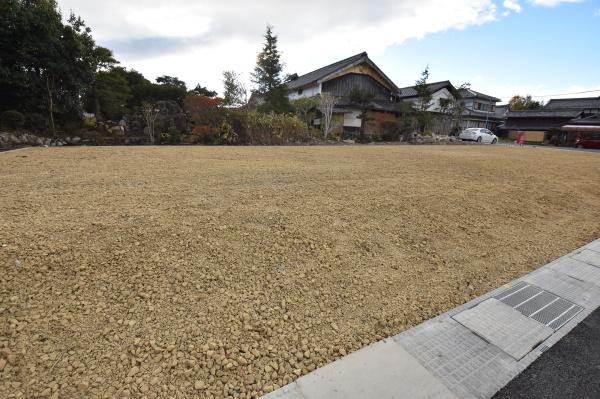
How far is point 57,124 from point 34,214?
10451mm

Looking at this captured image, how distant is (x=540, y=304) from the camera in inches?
86.2

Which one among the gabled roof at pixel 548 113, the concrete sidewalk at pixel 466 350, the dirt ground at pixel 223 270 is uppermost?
the gabled roof at pixel 548 113

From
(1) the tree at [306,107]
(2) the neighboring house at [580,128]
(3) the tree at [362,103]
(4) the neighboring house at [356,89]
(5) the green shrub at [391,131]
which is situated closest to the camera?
(1) the tree at [306,107]

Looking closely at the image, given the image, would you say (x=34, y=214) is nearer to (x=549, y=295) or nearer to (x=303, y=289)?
(x=303, y=289)

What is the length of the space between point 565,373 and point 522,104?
4734 cm

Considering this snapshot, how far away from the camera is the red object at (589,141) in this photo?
65.0ft

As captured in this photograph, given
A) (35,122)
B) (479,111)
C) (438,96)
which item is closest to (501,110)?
(479,111)

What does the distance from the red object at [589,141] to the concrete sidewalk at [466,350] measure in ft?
83.1

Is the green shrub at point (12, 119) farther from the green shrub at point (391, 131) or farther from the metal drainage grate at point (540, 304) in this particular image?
the green shrub at point (391, 131)

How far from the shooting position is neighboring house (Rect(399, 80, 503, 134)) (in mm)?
23328

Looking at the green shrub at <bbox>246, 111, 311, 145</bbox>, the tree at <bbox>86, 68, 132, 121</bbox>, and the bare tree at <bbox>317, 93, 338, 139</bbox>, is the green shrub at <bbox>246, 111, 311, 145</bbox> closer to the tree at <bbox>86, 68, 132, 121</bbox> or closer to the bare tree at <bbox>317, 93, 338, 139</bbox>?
the bare tree at <bbox>317, 93, 338, 139</bbox>

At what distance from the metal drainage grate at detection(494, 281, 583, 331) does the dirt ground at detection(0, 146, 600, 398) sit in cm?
19

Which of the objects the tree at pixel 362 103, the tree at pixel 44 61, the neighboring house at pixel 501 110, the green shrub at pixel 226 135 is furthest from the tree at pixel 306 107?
the neighboring house at pixel 501 110

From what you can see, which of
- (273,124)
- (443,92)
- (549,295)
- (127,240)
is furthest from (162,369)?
(443,92)
